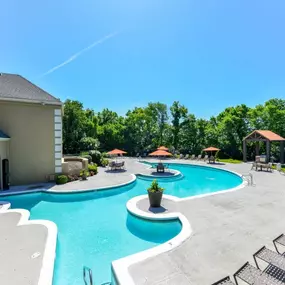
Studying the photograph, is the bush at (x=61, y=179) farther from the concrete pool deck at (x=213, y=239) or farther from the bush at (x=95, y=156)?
the bush at (x=95, y=156)

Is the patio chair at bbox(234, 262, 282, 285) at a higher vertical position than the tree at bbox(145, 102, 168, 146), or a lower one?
lower

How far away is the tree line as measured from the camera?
2836 centimetres

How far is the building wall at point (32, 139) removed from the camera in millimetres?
12484

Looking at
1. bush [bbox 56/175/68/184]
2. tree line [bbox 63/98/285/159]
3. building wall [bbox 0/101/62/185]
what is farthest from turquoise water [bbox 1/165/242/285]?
tree line [bbox 63/98/285/159]

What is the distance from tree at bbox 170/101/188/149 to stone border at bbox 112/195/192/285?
27.7 meters

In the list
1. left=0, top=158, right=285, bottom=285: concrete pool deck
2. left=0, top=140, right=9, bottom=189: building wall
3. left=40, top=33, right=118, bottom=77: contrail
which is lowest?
left=0, top=158, right=285, bottom=285: concrete pool deck

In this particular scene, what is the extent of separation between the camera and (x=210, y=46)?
1672cm

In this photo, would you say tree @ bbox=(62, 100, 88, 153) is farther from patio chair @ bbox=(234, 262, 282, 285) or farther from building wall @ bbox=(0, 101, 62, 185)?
patio chair @ bbox=(234, 262, 282, 285)

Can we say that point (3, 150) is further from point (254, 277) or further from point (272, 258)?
point (272, 258)

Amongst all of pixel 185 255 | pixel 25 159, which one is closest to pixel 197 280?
pixel 185 255

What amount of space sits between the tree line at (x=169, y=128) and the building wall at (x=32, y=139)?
1463 cm

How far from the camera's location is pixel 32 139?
13.0 meters

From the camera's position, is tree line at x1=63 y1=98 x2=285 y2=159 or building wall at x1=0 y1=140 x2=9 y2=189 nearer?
building wall at x1=0 y1=140 x2=9 y2=189

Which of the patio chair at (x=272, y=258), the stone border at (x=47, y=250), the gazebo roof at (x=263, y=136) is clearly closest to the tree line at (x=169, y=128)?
the gazebo roof at (x=263, y=136)
